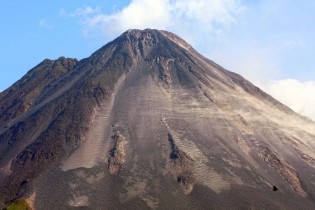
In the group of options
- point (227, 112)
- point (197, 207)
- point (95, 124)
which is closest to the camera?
point (197, 207)

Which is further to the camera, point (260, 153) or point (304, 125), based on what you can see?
point (304, 125)

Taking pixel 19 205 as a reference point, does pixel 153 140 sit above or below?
above

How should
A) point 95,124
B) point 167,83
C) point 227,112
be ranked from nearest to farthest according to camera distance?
point 95,124 < point 227,112 < point 167,83

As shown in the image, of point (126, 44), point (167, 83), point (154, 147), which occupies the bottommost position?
point (154, 147)

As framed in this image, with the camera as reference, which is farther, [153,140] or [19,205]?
[153,140]

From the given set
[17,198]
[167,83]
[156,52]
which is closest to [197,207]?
[17,198]

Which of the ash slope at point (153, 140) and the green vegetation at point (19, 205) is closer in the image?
the green vegetation at point (19, 205)

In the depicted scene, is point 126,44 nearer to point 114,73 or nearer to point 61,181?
point 114,73

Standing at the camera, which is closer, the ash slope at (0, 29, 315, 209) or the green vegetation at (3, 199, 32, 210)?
the green vegetation at (3, 199, 32, 210)
